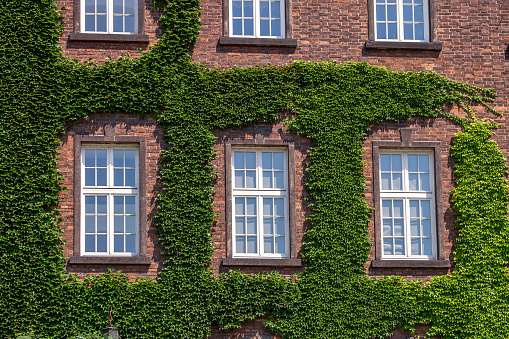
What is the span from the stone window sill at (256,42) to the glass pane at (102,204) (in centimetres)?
384

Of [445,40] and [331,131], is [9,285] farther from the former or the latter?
[445,40]

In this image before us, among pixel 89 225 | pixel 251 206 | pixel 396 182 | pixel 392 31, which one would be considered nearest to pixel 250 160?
pixel 251 206

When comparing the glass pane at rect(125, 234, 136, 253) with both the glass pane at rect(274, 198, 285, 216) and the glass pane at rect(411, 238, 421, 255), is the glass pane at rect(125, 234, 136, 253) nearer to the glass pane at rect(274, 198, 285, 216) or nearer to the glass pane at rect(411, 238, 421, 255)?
the glass pane at rect(274, 198, 285, 216)

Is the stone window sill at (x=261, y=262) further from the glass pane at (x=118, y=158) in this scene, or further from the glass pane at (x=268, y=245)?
the glass pane at (x=118, y=158)

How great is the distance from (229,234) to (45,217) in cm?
346

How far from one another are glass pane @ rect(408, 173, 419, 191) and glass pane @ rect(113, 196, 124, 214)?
5.70 metres

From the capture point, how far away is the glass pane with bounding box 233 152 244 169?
1783cm

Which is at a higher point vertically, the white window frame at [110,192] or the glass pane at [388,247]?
the white window frame at [110,192]

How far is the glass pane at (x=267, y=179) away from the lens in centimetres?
1786

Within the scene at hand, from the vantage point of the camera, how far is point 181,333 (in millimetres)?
16672

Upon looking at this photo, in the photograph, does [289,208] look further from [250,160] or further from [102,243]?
[102,243]

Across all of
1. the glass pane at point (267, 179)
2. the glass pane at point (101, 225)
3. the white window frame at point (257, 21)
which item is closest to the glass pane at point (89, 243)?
the glass pane at point (101, 225)

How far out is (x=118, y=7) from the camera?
1809 cm

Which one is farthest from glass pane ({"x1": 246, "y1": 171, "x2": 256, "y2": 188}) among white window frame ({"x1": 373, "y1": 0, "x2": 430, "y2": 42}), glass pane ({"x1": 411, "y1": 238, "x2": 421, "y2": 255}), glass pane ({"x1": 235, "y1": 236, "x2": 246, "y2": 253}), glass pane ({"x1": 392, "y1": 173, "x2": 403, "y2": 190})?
white window frame ({"x1": 373, "y1": 0, "x2": 430, "y2": 42})
